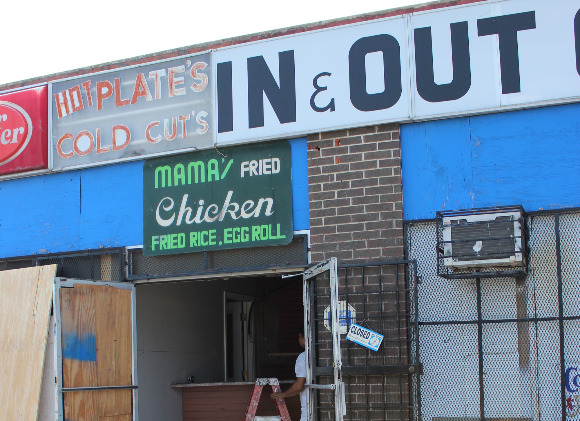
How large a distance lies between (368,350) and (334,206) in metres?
1.57

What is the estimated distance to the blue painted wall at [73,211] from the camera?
9.83 meters

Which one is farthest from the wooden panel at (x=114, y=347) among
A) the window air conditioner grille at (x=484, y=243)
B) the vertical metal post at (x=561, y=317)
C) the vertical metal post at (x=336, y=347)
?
the vertical metal post at (x=561, y=317)

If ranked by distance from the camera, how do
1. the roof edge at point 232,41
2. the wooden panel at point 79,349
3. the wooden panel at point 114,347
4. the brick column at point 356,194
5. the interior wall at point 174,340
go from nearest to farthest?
1. the brick column at point 356,194
2. the roof edge at point 232,41
3. the wooden panel at point 79,349
4. the wooden panel at point 114,347
5. the interior wall at point 174,340

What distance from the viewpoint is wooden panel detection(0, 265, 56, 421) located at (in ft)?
30.0

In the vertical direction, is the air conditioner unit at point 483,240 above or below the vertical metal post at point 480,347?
above

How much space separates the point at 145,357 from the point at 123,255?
1721mm

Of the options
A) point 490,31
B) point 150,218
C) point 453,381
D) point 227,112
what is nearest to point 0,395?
point 150,218

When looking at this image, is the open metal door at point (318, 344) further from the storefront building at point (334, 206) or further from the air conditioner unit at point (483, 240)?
the air conditioner unit at point (483, 240)

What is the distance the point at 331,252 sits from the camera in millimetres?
8703

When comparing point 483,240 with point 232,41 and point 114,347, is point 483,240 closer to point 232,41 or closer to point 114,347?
point 232,41

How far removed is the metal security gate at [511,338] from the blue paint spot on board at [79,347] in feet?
12.0

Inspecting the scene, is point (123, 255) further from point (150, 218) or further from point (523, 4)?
point (523, 4)

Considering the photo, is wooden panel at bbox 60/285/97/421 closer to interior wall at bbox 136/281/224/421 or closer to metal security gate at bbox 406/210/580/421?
interior wall at bbox 136/281/224/421

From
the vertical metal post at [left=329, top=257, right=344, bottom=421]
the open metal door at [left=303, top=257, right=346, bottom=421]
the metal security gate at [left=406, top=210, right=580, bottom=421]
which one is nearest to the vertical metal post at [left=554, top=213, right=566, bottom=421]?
the metal security gate at [left=406, top=210, right=580, bottom=421]
